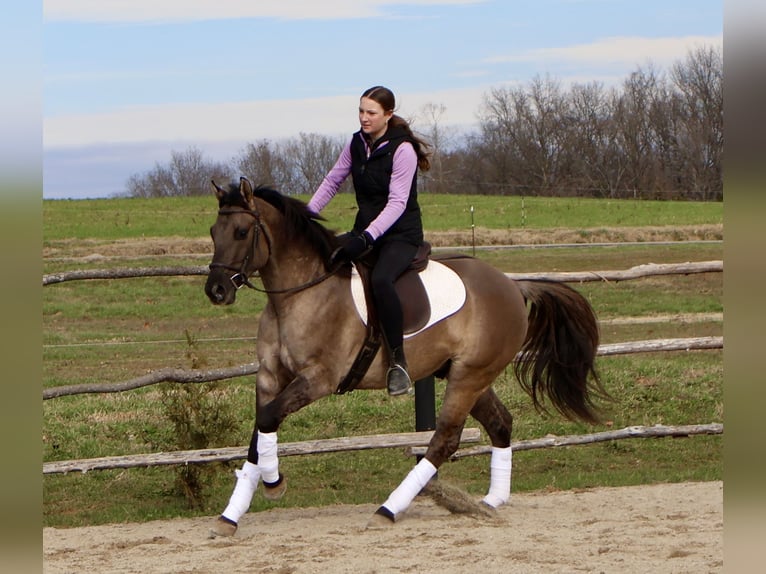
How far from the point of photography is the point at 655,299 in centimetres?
1836

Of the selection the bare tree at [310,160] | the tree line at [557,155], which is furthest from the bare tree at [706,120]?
the bare tree at [310,160]

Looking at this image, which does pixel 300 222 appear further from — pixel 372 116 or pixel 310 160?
pixel 310 160

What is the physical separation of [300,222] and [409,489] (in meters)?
1.69

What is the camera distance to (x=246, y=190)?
543cm

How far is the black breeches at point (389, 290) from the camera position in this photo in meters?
5.65

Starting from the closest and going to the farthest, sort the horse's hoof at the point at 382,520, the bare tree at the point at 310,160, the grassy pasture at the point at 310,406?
1. the horse's hoof at the point at 382,520
2. the grassy pasture at the point at 310,406
3. the bare tree at the point at 310,160

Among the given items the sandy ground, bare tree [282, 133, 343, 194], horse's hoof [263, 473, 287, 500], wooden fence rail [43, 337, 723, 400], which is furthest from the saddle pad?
bare tree [282, 133, 343, 194]

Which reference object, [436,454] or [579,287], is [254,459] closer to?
[436,454]

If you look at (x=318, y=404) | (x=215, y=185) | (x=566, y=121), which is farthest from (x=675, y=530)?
(x=566, y=121)

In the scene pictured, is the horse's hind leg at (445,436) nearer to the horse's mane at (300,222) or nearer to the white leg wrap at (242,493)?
the white leg wrap at (242,493)

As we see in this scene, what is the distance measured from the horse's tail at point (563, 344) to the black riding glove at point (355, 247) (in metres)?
1.51

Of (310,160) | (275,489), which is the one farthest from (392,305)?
(310,160)

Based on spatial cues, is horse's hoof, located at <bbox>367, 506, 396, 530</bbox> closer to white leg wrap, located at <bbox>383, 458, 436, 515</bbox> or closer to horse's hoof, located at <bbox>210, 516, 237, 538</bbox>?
white leg wrap, located at <bbox>383, 458, 436, 515</bbox>
